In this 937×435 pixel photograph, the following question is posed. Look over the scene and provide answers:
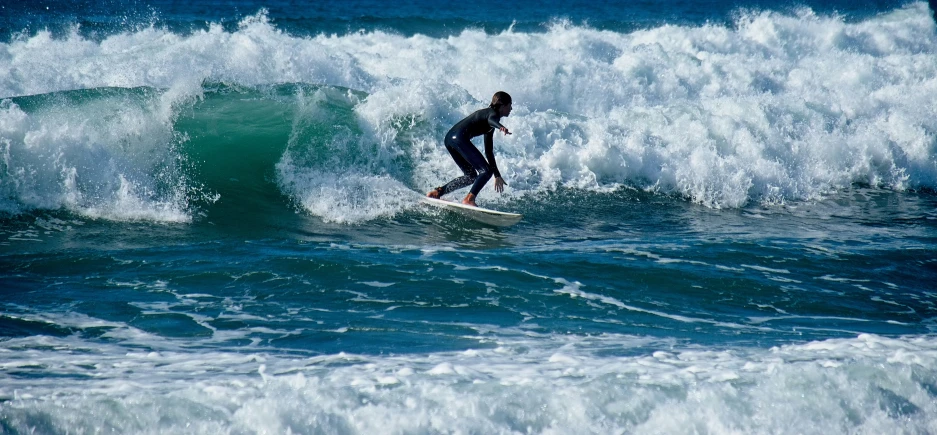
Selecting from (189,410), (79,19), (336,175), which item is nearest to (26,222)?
(336,175)

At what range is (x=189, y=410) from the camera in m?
4.16

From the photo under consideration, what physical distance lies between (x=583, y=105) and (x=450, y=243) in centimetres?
739

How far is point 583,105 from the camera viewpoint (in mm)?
15148

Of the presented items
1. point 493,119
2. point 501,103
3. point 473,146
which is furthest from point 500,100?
point 473,146

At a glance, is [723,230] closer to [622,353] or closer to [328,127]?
[622,353]

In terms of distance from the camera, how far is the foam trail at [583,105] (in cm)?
1143

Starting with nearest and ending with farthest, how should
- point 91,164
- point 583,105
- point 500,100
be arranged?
1. point 500,100
2. point 91,164
3. point 583,105

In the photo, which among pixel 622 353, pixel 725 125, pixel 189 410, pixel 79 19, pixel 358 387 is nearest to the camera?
pixel 189 410

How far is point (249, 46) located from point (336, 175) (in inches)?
167

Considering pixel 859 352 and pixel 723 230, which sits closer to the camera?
pixel 859 352

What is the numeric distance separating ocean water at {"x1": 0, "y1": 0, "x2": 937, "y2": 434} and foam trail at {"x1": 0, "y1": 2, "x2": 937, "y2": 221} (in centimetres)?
6

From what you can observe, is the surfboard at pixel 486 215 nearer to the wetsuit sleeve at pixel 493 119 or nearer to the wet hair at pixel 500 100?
the wetsuit sleeve at pixel 493 119

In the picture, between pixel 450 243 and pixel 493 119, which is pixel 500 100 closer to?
pixel 493 119

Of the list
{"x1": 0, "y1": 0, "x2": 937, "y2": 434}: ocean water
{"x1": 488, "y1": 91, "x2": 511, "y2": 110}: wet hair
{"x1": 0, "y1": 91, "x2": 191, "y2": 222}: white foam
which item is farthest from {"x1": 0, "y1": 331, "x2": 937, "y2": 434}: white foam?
{"x1": 488, "y1": 91, "x2": 511, "y2": 110}: wet hair
